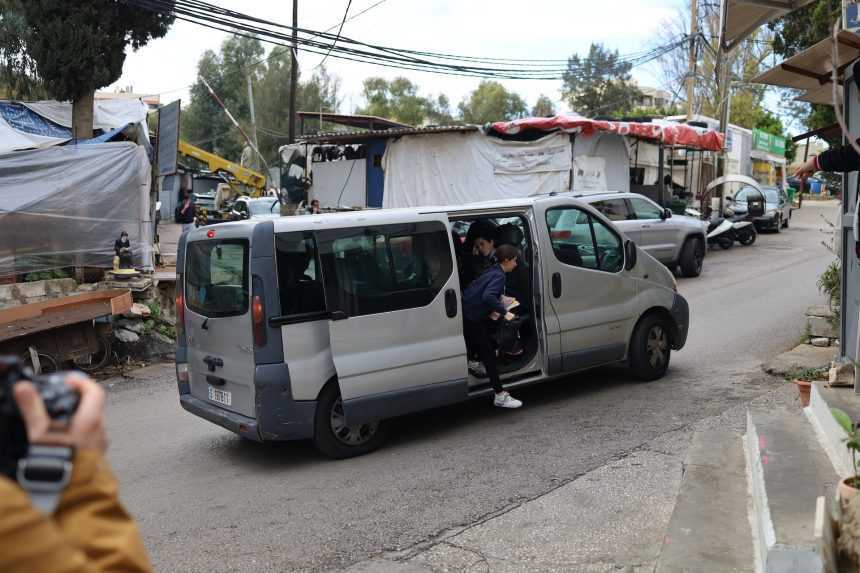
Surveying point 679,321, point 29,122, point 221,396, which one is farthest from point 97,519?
point 29,122

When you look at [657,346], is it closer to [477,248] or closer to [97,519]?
[477,248]

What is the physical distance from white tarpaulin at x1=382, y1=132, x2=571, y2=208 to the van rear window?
13.1 metres

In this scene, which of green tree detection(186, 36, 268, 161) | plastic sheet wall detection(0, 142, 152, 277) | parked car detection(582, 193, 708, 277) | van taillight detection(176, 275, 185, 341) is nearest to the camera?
van taillight detection(176, 275, 185, 341)

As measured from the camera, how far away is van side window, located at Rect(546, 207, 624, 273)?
25.1 ft

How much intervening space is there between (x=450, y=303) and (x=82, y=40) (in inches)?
404

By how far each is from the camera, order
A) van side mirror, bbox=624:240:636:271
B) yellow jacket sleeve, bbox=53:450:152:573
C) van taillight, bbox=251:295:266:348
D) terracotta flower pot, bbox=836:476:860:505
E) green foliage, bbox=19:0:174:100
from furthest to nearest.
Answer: green foliage, bbox=19:0:174:100 < van side mirror, bbox=624:240:636:271 < van taillight, bbox=251:295:266:348 < terracotta flower pot, bbox=836:476:860:505 < yellow jacket sleeve, bbox=53:450:152:573

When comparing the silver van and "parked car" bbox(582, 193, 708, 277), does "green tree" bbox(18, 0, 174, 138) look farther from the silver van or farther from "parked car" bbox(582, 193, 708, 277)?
the silver van

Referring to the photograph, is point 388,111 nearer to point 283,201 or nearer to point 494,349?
point 283,201

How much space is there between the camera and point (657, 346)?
335 inches

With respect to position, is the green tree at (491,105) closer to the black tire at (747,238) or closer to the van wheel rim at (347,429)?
the black tire at (747,238)

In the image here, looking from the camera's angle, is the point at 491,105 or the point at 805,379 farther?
the point at 491,105

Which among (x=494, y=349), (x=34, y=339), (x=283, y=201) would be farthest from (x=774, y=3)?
(x=283, y=201)

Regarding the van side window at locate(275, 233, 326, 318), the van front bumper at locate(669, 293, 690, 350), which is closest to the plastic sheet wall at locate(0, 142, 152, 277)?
the van side window at locate(275, 233, 326, 318)

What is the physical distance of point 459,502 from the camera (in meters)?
5.34
